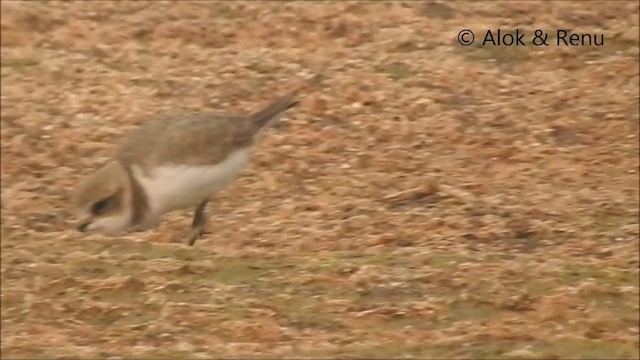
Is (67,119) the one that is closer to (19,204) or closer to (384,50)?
(19,204)

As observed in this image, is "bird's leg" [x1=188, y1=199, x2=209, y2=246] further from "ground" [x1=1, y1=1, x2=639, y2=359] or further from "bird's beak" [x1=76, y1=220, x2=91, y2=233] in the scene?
"bird's beak" [x1=76, y1=220, x2=91, y2=233]

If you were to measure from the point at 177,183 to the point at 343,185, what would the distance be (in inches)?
72.7

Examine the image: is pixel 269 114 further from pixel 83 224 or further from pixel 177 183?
pixel 83 224

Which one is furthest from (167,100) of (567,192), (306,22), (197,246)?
(567,192)

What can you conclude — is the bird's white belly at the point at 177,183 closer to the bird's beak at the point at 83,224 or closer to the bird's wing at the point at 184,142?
the bird's wing at the point at 184,142

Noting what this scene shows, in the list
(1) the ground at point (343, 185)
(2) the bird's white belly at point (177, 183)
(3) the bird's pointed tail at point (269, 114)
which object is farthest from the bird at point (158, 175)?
Answer: (1) the ground at point (343, 185)

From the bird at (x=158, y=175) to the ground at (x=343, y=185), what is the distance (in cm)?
41

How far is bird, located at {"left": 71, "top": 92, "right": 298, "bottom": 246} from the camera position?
504cm

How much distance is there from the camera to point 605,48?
27.1ft

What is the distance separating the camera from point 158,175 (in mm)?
5039

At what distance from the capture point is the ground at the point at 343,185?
5.05m

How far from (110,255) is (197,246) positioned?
391 millimetres

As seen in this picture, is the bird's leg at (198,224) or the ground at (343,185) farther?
the bird's leg at (198,224)

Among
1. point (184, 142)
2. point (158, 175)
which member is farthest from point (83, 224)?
point (184, 142)
